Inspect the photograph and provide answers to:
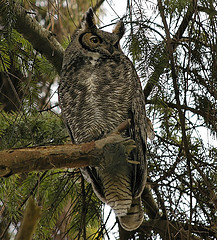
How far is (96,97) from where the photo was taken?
2.08m

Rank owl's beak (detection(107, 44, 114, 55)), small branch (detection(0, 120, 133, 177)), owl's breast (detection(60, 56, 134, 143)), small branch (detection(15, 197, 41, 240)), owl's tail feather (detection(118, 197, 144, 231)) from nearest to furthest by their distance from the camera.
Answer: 1. small branch (detection(15, 197, 41, 240))
2. small branch (detection(0, 120, 133, 177))
3. owl's tail feather (detection(118, 197, 144, 231))
4. owl's breast (detection(60, 56, 134, 143))
5. owl's beak (detection(107, 44, 114, 55))

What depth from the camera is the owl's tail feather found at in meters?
1.87

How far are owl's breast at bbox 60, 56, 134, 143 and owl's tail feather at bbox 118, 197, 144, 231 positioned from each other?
442 millimetres

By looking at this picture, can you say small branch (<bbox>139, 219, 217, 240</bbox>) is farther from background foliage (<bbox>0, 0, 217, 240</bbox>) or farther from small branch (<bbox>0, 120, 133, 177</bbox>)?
small branch (<bbox>0, 120, 133, 177</bbox>)

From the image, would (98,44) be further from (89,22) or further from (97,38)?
(89,22)

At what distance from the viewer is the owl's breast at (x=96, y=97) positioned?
2074mm

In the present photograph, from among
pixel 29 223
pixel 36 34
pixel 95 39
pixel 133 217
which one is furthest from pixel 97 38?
pixel 29 223

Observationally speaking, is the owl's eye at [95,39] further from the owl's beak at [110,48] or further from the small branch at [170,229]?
the small branch at [170,229]

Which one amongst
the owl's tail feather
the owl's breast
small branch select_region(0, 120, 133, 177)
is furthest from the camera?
the owl's breast

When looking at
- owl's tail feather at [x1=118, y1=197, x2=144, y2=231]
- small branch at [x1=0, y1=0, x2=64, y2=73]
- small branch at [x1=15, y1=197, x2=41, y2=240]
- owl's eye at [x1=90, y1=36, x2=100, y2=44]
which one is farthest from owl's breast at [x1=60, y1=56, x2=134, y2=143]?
small branch at [x1=15, y1=197, x2=41, y2=240]

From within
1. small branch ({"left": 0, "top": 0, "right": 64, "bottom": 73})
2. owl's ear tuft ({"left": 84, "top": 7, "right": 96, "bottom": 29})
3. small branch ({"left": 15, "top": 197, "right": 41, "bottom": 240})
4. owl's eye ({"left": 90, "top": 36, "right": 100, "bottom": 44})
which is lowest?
small branch ({"left": 15, "top": 197, "right": 41, "bottom": 240})

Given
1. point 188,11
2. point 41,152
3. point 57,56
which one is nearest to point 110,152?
point 41,152

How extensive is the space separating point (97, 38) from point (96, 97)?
1.57ft

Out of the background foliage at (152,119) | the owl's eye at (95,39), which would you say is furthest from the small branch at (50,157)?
the owl's eye at (95,39)
